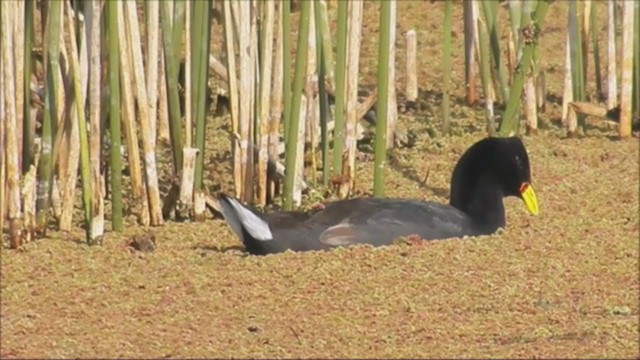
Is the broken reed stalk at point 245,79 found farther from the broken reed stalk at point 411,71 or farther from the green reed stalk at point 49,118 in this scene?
the broken reed stalk at point 411,71

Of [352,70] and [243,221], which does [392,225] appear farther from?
[352,70]

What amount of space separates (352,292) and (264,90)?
1.52 meters

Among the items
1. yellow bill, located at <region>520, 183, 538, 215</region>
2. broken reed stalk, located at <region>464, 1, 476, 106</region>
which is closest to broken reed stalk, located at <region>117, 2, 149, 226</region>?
yellow bill, located at <region>520, 183, 538, 215</region>

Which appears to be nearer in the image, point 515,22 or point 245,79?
point 245,79

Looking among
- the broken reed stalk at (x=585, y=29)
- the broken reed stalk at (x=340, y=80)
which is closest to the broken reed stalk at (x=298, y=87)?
the broken reed stalk at (x=340, y=80)

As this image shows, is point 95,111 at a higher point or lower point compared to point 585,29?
lower

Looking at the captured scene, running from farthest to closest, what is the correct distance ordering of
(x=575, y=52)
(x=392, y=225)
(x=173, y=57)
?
(x=575, y=52), (x=173, y=57), (x=392, y=225)

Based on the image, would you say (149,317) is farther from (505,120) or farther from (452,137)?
(452,137)

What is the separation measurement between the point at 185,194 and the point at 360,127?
1.78m

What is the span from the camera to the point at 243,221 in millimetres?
6992

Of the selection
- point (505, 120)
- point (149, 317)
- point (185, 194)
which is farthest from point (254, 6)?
point (149, 317)

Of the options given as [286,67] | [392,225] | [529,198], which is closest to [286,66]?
[286,67]

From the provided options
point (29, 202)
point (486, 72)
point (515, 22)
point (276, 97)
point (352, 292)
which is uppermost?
point (515, 22)

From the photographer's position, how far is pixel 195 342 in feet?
18.1
